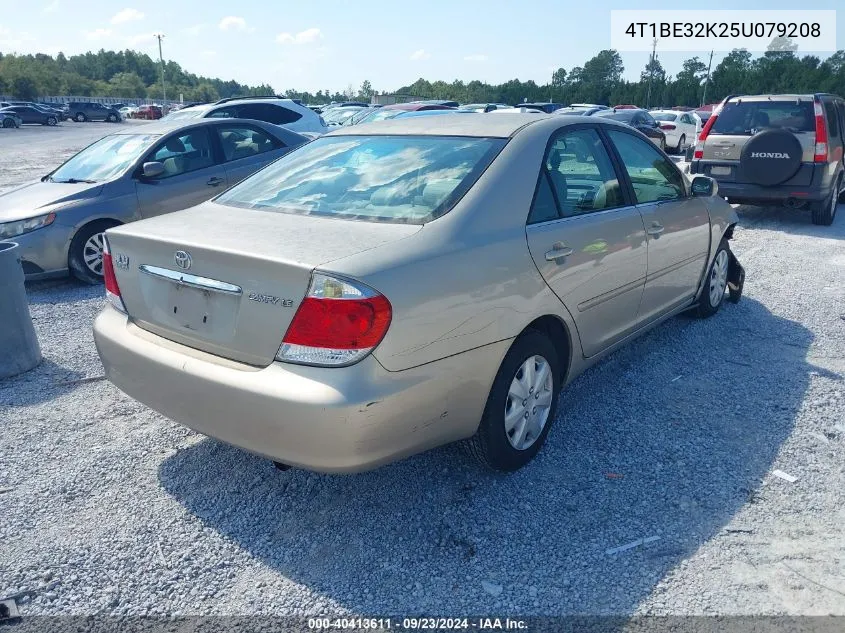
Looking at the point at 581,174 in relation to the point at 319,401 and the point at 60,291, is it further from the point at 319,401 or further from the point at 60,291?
the point at 60,291

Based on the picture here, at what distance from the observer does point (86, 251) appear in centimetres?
672

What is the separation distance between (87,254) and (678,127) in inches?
794

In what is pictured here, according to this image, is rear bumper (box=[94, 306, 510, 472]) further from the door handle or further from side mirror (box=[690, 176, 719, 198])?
side mirror (box=[690, 176, 719, 198])

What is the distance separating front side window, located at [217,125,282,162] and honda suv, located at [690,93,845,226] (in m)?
6.12

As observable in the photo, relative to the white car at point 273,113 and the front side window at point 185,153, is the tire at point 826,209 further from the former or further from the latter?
the front side window at point 185,153

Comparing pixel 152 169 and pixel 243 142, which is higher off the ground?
pixel 243 142

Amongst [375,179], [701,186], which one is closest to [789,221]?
[701,186]

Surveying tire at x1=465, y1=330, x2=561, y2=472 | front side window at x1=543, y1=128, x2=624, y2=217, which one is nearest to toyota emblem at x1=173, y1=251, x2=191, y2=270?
tire at x1=465, y1=330, x2=561, y2=472

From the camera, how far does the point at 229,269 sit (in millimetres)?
2615

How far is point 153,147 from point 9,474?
483 cm

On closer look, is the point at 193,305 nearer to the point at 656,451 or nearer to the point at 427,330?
the point at 427,330

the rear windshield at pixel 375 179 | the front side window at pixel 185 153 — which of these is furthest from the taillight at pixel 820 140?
the front side window at pixel 185 153

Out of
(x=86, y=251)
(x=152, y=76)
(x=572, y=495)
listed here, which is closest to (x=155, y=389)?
(x=572, y=495)

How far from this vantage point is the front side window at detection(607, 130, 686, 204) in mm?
4094
